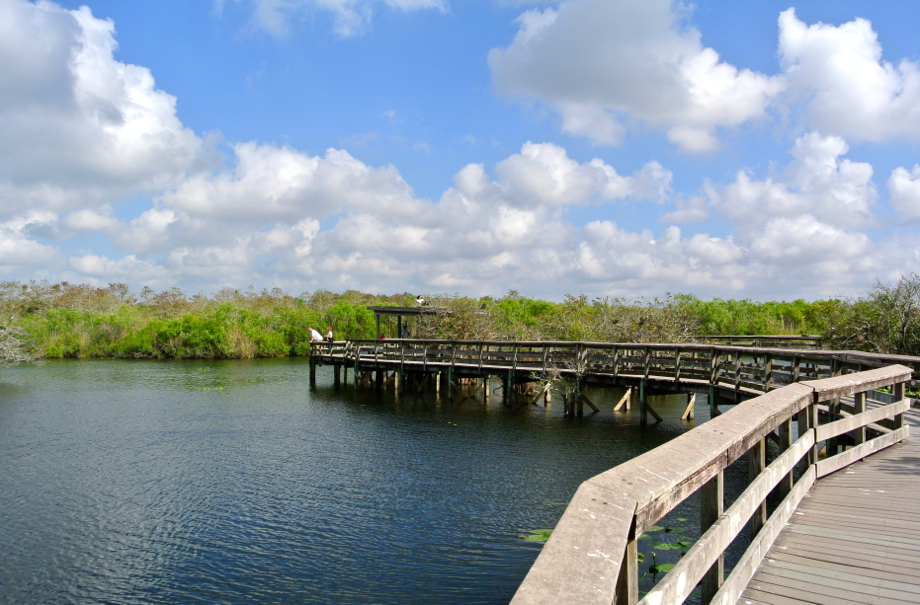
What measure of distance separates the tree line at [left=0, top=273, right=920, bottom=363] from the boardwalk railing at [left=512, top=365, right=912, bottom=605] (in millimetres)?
16584

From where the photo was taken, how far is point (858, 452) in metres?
6.82

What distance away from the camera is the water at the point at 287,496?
8469mm

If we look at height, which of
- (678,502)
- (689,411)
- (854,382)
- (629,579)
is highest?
(854,382)

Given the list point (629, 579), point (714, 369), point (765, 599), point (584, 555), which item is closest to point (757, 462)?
point (765, 599)

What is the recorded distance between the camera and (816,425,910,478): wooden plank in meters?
6.18

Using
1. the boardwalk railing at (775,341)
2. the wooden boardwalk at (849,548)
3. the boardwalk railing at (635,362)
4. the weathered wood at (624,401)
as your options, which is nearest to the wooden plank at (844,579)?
the wooden boardwalk at (849,548)

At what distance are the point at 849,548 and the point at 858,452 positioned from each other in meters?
3.00

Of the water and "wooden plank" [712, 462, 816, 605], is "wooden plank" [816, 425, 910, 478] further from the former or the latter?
the water

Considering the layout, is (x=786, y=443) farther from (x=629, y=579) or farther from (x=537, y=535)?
(x=537, y=535)

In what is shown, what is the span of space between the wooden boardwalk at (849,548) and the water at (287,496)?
167 inches

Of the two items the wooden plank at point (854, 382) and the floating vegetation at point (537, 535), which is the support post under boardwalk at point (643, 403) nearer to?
the floating vegetation at point (537, 535)

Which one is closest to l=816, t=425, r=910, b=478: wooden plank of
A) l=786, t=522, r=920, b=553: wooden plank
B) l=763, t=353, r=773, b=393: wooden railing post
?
l=786, t=522, r=920, b=553: wooden plank

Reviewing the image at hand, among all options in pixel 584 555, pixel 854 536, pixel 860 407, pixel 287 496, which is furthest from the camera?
pixel 287 496

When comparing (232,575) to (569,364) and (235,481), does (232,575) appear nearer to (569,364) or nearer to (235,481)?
(235,481)
